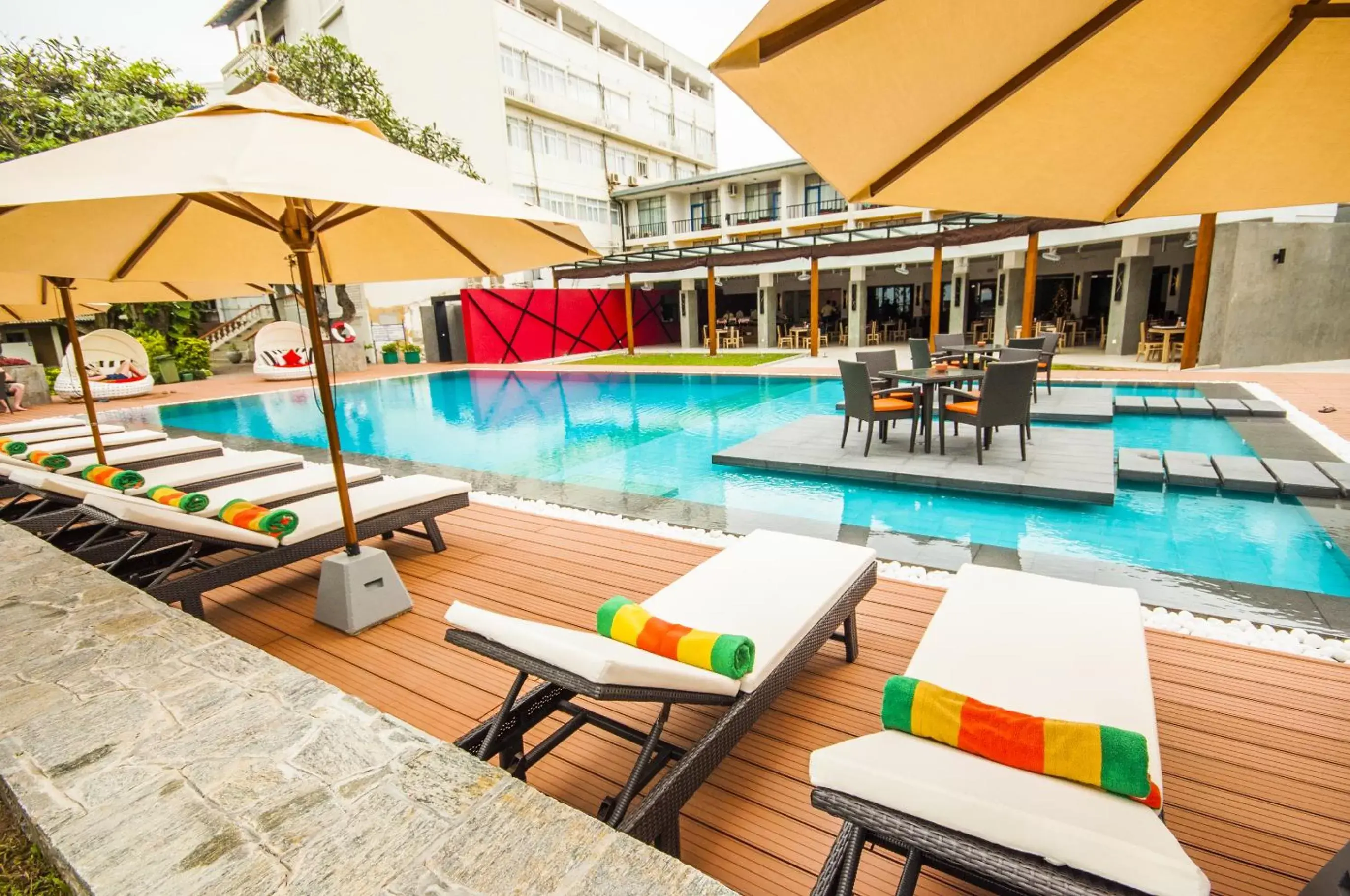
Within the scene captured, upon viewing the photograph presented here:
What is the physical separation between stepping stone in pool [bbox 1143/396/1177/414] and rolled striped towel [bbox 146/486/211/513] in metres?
10.1

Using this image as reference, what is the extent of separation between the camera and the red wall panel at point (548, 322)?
21.0 meters

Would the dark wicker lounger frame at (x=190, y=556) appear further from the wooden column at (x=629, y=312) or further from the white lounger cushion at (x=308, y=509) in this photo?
the wooden column at (x=629, y=312)

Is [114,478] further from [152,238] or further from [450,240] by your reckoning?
[450,240]

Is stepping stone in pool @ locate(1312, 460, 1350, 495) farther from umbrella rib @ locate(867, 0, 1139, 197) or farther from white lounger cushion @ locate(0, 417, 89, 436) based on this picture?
white lounger cushion @ locate(0, 417, 89, 436)

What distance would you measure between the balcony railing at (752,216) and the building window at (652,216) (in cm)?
373

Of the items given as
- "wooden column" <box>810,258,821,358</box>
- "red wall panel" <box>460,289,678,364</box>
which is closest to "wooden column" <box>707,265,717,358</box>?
"wooden column" <box>810,258,821,358</box>

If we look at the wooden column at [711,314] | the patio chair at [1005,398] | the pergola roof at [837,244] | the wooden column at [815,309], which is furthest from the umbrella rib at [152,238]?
the wooden column at [711,314]

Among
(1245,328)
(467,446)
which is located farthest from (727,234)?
(467,446)

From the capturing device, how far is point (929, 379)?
20.1ft

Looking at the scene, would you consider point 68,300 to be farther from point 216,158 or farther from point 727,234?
point 727,234

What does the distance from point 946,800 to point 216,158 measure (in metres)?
2.58

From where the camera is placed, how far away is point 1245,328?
11.9 m

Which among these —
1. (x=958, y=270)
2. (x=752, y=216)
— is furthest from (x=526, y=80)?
(x=958, y=270)

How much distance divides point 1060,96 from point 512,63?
31.2 metres
